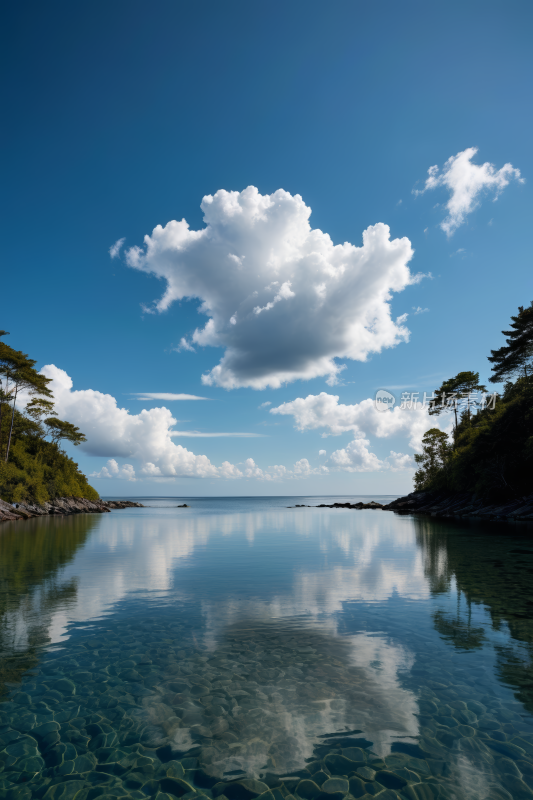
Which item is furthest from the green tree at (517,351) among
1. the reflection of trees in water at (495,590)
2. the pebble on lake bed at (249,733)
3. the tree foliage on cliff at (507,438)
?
the pebble on lake bed at (249,733)

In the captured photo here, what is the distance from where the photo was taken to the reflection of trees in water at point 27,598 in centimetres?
888

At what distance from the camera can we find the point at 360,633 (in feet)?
34.5

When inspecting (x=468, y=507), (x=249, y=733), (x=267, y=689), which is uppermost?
(x=249, y=733)

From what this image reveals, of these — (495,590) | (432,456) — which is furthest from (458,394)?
(495,590)

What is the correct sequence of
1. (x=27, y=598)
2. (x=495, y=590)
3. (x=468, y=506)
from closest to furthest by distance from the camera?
(x=27, y=598) < (x=495, y=590) < (x=468, y=506)

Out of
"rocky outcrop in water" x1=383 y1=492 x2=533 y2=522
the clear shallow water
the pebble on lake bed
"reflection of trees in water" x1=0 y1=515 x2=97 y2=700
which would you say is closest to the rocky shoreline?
"rocky outcrop in water" x1=383 y1=492 x2=533 y2=522

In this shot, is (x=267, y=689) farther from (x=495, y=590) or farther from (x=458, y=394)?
(x=458, y=394)

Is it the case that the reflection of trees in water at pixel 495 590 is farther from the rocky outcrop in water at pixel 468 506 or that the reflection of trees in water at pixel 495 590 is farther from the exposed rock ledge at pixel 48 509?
the exposed rock ledge at pixel 48 509

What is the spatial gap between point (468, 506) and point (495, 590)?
2135 inches

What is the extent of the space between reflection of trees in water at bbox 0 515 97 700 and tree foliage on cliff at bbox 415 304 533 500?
43534 millimetres

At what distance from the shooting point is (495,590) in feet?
48.8

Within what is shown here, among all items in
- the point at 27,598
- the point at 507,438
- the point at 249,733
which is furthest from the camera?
the point at 507,438

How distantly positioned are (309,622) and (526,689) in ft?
18.1

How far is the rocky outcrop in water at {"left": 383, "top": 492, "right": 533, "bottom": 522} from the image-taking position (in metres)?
47.4
